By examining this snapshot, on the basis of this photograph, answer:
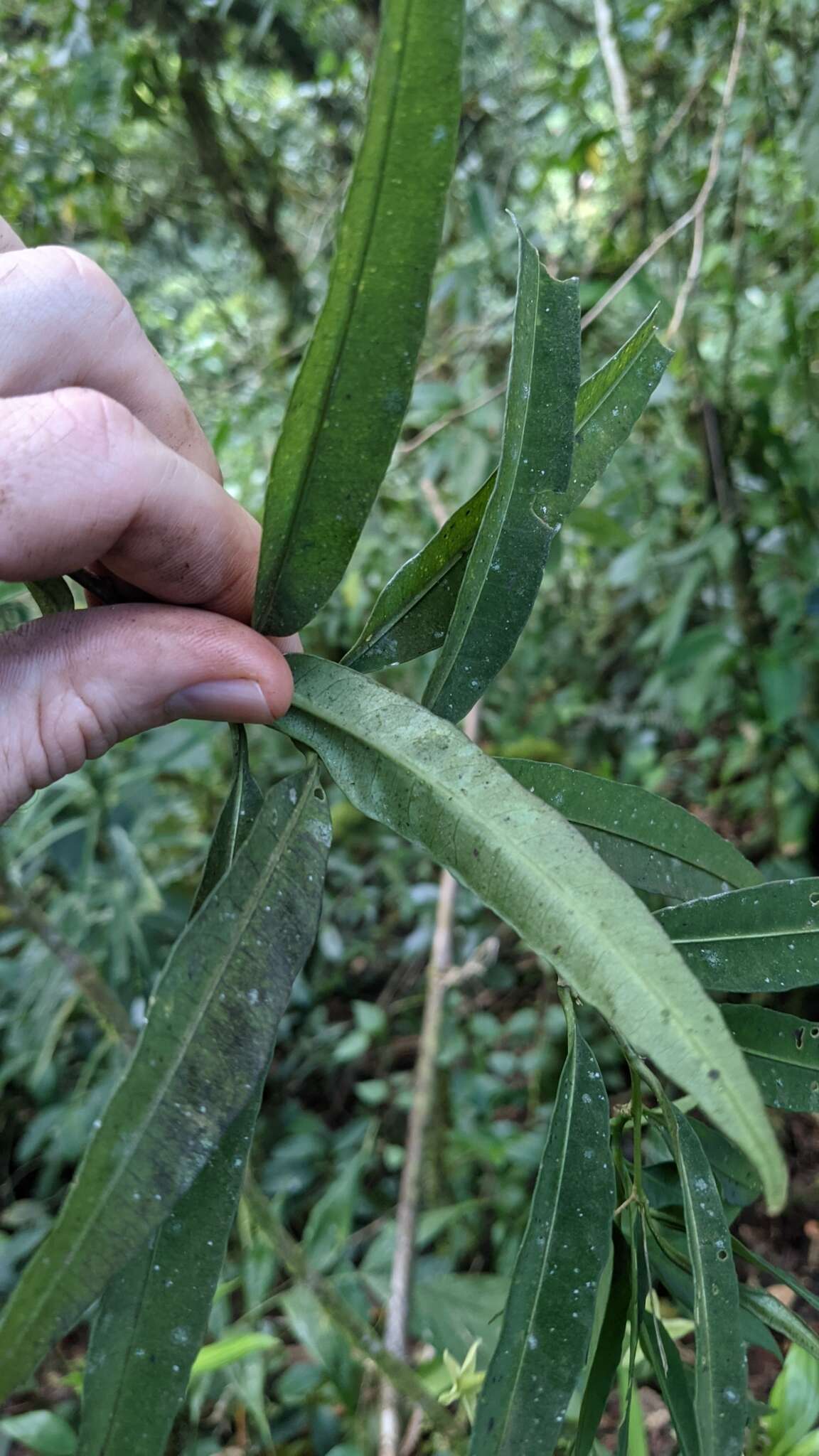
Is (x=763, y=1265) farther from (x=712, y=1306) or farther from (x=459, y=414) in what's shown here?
(x=459, y=414)

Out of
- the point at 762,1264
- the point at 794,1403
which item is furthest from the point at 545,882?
the point at 794,1403

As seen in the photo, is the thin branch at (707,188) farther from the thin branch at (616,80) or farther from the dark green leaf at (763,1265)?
the dark green leaf at (763,1265)

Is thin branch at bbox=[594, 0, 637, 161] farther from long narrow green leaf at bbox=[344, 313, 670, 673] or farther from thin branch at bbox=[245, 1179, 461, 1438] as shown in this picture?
thin branch at bbox=[245, 1179, 461, 1438]

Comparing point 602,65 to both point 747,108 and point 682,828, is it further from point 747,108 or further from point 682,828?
point 682,828

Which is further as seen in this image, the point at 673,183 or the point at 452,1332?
the point at 673,183

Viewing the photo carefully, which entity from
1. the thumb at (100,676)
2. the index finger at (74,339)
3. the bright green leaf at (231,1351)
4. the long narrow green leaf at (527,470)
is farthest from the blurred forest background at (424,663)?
the long narrow green leaf at (527,470)

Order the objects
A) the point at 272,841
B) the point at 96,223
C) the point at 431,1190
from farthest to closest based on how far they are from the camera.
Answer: the point at 96,223 < the point at 431,1190 < the point at 272,841

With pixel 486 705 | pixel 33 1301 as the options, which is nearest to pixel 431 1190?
pixel 486 705
